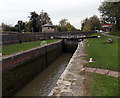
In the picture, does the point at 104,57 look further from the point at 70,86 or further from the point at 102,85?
the point at 70,86

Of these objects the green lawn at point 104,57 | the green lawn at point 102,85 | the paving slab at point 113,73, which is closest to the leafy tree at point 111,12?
the green lawn at point 104,57

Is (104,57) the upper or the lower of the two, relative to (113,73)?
upper

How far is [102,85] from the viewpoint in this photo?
3.95 meters

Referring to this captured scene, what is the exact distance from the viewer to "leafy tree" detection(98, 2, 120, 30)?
75.4ft

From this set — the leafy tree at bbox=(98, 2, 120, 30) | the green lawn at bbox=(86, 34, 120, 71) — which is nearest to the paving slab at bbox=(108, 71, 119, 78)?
the green lawn at bbox=(86, 34, 120, 71)

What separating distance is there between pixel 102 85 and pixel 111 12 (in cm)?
2371

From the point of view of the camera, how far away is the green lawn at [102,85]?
348cm

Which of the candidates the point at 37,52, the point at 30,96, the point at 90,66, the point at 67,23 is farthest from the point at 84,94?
the point at 67,23

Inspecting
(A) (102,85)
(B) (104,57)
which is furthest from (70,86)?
(B) (104,57)

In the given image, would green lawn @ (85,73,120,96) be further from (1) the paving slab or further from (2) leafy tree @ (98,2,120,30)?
(2) leafy tree @ (98,2,120,30)

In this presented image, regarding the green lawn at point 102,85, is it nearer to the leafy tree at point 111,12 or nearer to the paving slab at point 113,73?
the paving slab at point 113,73

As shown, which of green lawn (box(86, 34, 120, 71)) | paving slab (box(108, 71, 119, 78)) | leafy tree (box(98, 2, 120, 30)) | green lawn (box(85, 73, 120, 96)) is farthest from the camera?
leafy tree (box(98, 2, 120, 30))

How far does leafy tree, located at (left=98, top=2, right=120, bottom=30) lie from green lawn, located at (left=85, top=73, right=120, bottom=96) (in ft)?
67.0

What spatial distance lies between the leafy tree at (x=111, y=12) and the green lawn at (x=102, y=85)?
20426mm
